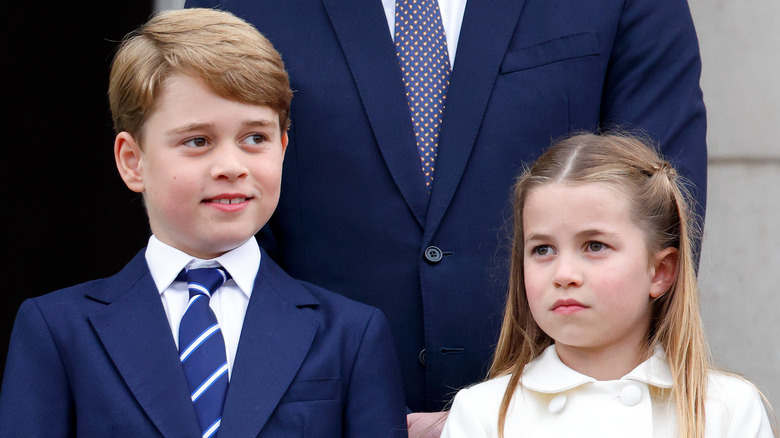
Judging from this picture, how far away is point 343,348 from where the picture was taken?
2221 mm

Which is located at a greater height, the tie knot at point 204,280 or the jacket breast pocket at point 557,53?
the jacket breast pocket at point 557,53

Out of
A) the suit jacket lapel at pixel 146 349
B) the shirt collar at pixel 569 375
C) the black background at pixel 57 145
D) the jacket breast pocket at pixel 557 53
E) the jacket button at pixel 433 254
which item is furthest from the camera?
the black background at pixel 57 145

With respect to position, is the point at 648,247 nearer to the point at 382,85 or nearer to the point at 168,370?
the point at 382,85

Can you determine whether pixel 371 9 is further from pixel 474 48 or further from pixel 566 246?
pixel 566 246

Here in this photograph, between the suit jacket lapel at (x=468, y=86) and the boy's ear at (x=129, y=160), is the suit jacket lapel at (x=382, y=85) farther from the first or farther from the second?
the boy's ear at (x=129, y=160)

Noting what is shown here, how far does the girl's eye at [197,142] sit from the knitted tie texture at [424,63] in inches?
22.0

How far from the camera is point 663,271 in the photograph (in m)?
2.30

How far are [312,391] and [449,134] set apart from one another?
0.67 metres

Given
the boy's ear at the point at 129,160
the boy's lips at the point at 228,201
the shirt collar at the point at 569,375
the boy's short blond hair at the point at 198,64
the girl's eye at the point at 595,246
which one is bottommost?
the shirt collar at the point at 569,375

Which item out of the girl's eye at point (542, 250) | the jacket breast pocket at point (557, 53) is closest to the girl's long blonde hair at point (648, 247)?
the girl's eye at point (542, 250)

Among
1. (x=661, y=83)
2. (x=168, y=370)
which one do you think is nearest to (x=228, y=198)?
(x=168, y=370)

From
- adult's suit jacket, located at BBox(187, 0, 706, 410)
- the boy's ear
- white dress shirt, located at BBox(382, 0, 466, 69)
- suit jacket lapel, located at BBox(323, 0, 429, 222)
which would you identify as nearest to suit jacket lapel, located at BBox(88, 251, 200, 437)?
the boy's ear

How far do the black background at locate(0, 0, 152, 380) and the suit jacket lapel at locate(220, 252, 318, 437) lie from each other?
91.9 inches

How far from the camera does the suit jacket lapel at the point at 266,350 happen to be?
2098 mm
